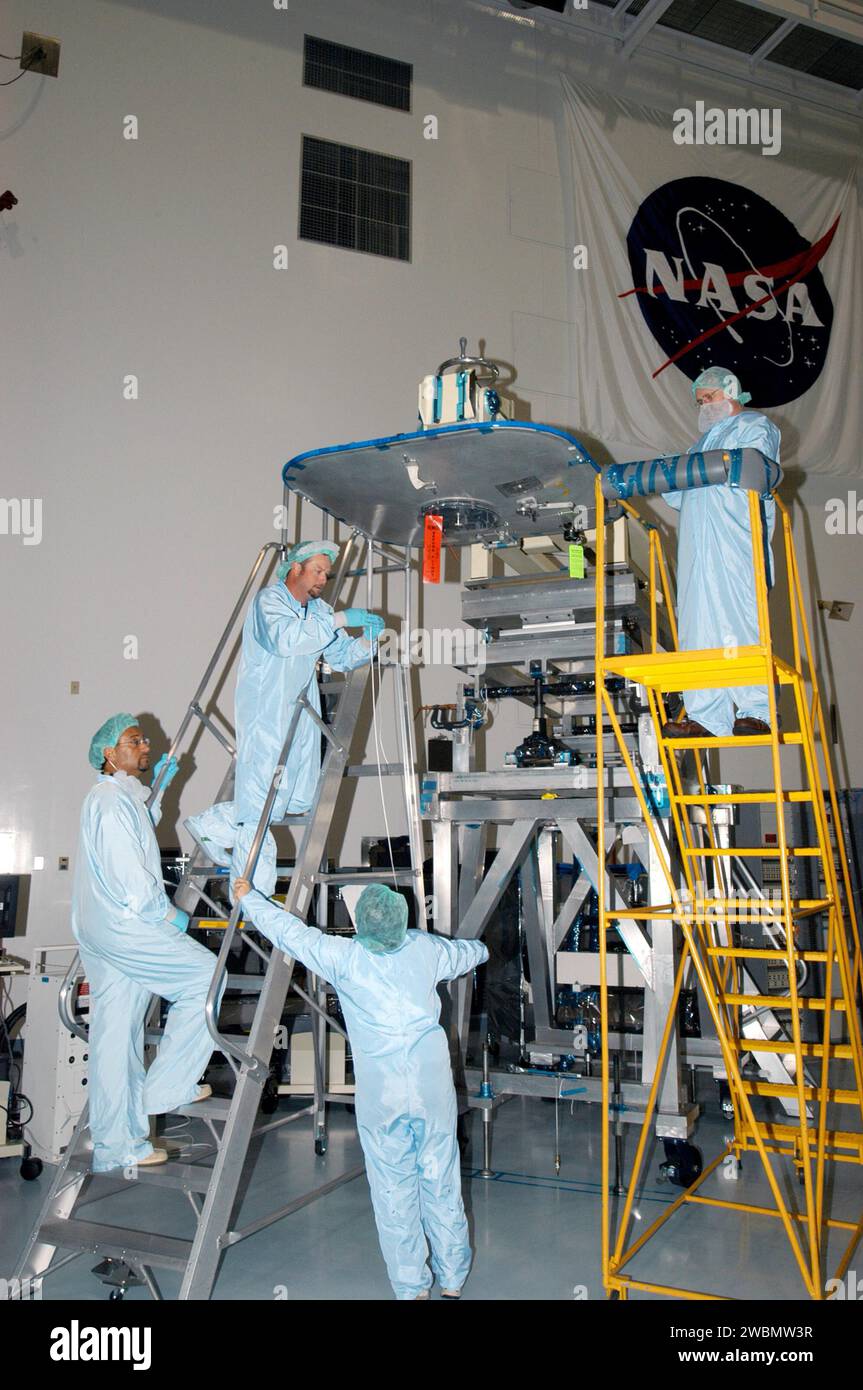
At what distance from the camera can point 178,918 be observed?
Result: 4.35 m

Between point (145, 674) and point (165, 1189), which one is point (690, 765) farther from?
point (145, 674)

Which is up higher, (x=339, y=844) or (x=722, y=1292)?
(x=339, y=844)

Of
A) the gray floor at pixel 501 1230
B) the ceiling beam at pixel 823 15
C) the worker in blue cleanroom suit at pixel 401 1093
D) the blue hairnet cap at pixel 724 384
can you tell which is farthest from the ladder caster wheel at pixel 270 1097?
the ceiling beam at pixel 823 15

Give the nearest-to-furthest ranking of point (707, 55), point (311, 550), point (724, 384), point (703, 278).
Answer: point (724, 384)
point (311, 550)
point (703, 278)
point (707, 55)

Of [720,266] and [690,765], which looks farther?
[720,266]

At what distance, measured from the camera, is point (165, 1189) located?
5156 mm

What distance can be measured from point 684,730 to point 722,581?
2.04 ft

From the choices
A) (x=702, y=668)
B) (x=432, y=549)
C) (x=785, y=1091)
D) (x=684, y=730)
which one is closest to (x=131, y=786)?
(x=432, y=549)

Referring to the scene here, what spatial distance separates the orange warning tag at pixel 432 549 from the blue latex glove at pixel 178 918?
1.79 metres

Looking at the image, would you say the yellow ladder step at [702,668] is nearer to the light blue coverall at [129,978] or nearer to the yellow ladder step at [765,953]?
the yellow ladder step at [765,953]

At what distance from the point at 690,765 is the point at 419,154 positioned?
261 inches

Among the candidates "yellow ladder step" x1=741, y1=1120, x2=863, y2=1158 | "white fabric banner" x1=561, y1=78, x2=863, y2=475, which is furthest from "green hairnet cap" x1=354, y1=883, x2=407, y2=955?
"white fabric banner" x1=561, y1=78, x2=863, y2=475

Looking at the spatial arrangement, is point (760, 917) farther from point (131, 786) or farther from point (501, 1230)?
point (131, 786)
